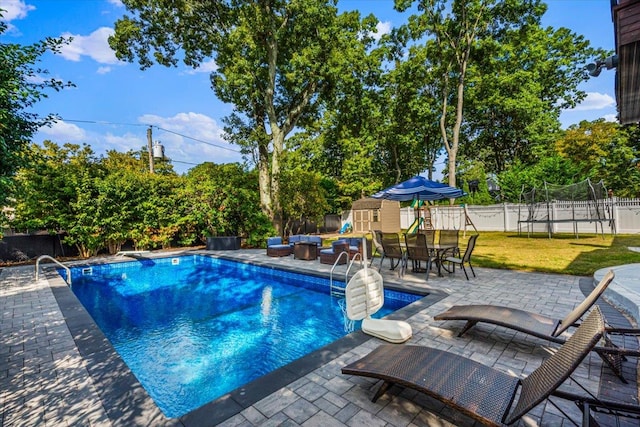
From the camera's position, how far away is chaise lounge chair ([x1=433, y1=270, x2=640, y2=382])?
9.16 ft

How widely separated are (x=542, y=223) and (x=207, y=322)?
18443 mm

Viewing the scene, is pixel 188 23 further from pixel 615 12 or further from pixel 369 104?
pixel 615 12

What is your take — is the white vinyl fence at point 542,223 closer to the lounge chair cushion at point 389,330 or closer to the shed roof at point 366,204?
the shed roof at point 366,204

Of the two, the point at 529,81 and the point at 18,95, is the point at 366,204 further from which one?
the point at 18,95

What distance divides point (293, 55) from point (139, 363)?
1514cm

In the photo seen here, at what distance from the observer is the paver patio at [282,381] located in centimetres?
231

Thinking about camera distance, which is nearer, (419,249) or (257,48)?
(419,249)

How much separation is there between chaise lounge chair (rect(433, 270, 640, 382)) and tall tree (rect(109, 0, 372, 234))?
12.6 m

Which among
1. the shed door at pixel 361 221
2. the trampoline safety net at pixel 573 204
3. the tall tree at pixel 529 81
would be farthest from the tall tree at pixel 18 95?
the tall tree at pixel 529 81

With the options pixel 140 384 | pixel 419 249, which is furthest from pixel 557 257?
pixel 140 384

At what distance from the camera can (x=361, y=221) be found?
23.8m

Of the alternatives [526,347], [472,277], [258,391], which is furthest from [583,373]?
[472,277]

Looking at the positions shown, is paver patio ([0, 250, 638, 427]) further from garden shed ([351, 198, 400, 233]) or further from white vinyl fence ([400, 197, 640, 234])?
garden shed ([351, 198, 400, 233])

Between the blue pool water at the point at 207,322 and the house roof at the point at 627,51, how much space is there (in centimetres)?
484
